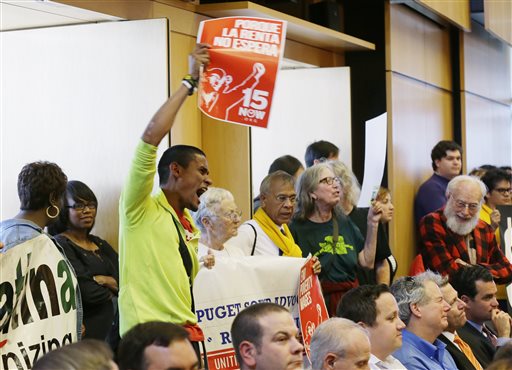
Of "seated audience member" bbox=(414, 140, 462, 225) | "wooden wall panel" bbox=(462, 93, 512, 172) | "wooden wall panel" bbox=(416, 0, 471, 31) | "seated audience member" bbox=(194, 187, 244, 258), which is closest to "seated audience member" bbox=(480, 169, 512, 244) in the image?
"seated audience member" bbox=(414, 140, 462, 225)

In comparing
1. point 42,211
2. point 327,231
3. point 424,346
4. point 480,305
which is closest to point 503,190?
point 480,305

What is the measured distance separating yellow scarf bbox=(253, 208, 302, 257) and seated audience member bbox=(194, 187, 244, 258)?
320mm

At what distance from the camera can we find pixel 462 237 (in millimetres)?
6668

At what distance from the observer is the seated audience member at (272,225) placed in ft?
17.1

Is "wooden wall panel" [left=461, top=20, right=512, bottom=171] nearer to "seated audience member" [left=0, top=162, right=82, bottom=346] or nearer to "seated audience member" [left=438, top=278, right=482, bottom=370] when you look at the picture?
"seated audience member" [left=438, top=278, right=482, bottom=370]

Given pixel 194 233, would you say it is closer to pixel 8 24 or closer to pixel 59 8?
pixel 59 8

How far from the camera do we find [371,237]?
5.94 metres

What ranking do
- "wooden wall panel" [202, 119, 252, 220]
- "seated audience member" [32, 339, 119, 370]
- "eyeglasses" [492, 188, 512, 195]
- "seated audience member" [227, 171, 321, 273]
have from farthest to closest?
"eyeglasses" [492, 188, 512, 195], "wooden wall panel" [202, 119, 252, 220], "seated audience member" [227, 171, 321, 273], "seated audience member" [32, 339, 119, 370]

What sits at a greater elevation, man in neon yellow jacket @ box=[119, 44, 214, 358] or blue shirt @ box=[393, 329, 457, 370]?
man in neon yellow jacket @ box=[119, 44, 214, 358]

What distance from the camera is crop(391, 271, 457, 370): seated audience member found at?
15.3 feet

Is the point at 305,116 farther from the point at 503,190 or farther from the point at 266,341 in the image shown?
the point at 266,341

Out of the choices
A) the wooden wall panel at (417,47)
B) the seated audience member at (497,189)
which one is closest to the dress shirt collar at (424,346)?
the seated audience member at (497,189)

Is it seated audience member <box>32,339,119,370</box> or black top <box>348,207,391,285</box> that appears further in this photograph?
black top <box>348,207,391,285</box>

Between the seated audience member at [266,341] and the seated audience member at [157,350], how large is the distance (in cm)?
64
